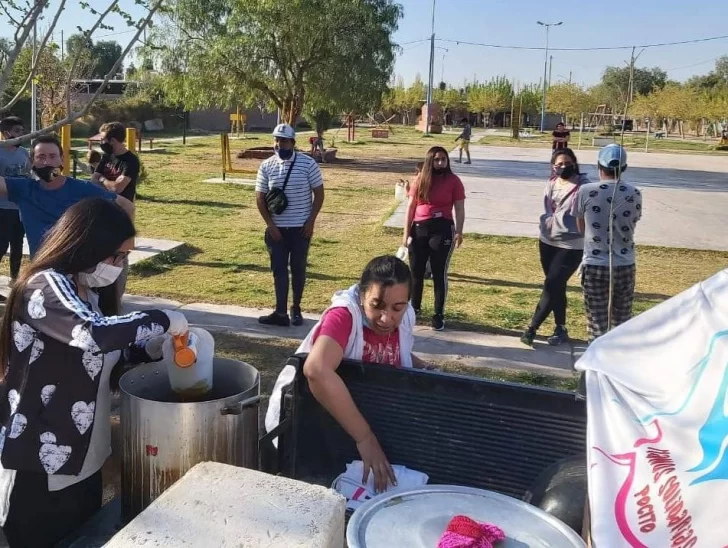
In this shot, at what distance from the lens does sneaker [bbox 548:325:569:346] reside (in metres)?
6.06

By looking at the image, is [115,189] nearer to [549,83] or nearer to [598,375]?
[598,375]

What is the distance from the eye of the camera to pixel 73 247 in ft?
7.61

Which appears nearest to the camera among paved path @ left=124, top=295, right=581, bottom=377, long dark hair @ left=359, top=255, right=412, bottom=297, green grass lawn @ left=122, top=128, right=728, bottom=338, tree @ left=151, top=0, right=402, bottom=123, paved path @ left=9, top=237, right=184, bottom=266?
long dark hair @ left=359, top=255, right=412, bottom=297

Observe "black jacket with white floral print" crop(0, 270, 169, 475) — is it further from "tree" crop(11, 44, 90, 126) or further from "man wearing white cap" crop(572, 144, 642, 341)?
"man wearing white cap" crop(572, 144, 642, 341)

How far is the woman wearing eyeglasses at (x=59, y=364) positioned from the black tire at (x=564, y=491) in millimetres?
1246

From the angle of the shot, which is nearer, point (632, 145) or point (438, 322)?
point (438, 322)

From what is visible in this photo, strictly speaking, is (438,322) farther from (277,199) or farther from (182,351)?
(182,351)

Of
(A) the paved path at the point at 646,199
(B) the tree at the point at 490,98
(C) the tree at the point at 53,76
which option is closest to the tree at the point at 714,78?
(B) the tree at the point at 490,98

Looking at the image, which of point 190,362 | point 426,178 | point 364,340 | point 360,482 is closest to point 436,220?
point 426,178

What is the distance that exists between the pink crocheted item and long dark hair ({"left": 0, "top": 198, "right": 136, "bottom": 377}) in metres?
1.34

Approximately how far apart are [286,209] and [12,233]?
2.64 metres

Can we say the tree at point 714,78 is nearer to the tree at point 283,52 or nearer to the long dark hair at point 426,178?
the tree at point 283,52

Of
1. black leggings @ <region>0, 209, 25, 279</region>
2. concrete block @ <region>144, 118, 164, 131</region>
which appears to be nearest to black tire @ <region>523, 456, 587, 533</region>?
black leggings @ <region>0, 209, 25, 279</region>

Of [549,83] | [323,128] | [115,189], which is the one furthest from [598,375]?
[549,83]
